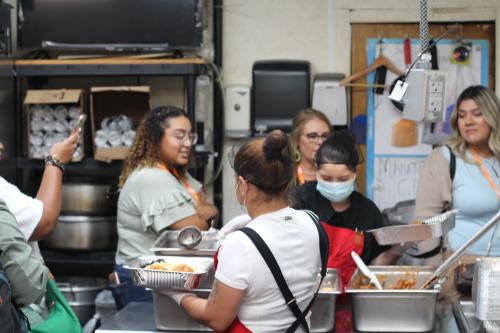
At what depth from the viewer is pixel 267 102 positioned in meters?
4.66

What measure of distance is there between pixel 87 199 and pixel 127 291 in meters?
1.21

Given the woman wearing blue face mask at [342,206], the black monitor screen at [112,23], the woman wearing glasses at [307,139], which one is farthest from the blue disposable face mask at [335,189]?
the black monitor screen at [112,23]

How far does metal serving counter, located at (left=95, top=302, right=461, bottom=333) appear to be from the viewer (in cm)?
271

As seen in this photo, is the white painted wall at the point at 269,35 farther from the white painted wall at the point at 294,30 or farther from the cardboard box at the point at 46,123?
→ the cardboard box at the point at 46,123

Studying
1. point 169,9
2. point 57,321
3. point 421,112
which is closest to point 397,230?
point 421,112

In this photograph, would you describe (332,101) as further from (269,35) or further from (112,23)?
(112,23)

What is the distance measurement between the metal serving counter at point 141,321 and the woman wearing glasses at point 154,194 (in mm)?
323

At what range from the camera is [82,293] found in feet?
14.9

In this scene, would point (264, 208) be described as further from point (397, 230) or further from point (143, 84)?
point (143, 84)

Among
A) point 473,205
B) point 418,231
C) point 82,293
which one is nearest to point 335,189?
point 418,231

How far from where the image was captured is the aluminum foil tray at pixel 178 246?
115 inches

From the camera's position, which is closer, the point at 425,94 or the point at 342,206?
the point at 425,94

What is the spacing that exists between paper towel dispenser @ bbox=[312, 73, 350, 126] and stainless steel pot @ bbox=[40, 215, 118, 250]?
140 centimetres

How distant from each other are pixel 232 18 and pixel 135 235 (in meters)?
1.89
